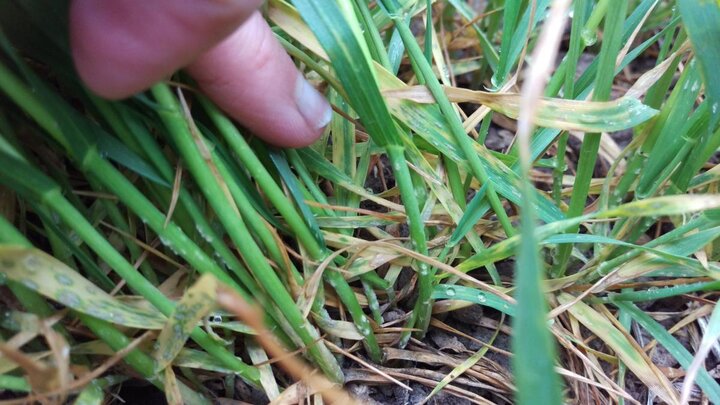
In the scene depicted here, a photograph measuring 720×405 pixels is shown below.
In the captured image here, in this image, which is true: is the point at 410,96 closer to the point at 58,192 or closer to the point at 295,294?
the point at 295,294

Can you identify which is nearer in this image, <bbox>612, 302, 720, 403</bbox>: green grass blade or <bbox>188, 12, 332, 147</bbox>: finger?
<bbox>188, 12, 332, 147</bbox>: finger

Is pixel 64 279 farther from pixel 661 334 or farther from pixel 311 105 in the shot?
pixel 661 334

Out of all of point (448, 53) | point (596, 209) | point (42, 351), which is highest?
point (448, 53)

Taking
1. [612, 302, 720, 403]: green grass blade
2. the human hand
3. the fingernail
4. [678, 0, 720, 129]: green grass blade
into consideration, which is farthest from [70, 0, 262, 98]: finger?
[612, 302, 720, 403]: green grass blade

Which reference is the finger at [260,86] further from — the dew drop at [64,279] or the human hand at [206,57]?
the dew drop at [64,279]

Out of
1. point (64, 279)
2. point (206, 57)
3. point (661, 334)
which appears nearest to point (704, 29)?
point (661, 334)

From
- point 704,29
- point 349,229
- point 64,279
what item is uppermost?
point 704,29

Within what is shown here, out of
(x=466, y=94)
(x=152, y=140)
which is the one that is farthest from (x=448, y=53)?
(x=152, y=140)

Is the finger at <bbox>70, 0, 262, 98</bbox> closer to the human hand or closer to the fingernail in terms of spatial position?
the human hand
